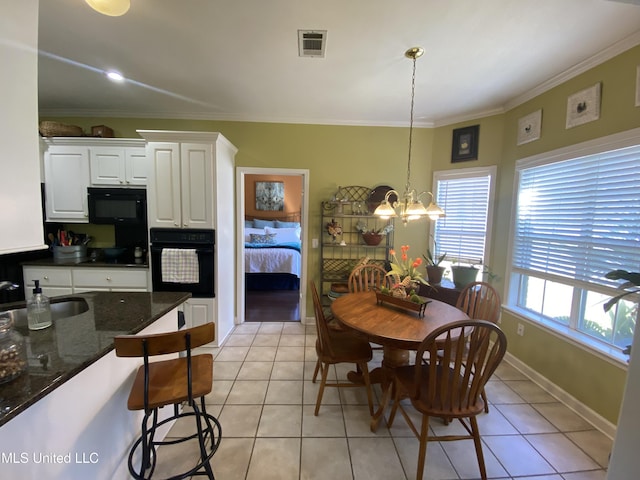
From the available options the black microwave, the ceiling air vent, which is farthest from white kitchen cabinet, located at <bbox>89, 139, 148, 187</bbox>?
the ceiling air vent

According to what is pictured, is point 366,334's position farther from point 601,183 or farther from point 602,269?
point 601,183

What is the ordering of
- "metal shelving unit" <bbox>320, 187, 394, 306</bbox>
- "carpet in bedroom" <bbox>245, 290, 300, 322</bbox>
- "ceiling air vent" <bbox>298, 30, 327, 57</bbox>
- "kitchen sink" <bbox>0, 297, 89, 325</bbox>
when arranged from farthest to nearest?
"carpet in bedroom" <bbox>245, 290, 300, 322</bbox>
"metal shelving unit" <bbox>320, 187, 394, 306</bbox>
"ceiling air vent" <bbox>298, 30, 327, 57</bbox>
"kitchen sink" <bbox>0, 297, 89, 325</bbox>

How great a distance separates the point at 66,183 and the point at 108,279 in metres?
1.24

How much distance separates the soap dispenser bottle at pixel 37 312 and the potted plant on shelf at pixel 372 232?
9.36 ft

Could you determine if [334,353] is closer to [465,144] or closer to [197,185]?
[197,185]

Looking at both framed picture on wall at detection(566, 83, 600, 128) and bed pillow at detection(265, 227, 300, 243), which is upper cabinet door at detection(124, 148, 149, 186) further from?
framed picture on wall at detection(566, 83, 600, 128)

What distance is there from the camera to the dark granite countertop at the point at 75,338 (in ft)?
2.80

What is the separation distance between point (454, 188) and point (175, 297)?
3.23m

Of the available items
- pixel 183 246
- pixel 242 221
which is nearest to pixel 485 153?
pixel 242 221

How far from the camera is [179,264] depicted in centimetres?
273

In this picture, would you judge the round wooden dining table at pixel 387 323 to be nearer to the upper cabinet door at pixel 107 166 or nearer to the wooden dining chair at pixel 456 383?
the wooden dining chair at pixel 456 383

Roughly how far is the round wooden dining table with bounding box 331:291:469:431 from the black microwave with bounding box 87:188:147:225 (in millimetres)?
2574

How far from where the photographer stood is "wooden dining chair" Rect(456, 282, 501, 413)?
2.08 m

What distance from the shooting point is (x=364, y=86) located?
8.15 feet
